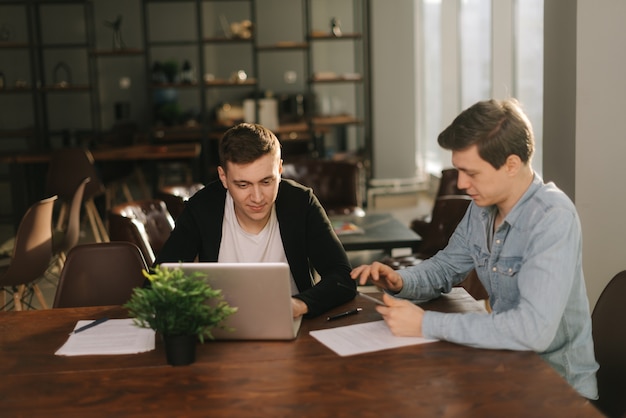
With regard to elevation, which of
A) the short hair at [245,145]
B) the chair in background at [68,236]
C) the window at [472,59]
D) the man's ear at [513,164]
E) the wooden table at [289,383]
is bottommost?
the chair in background at [68,236]

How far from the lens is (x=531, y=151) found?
2227 mm

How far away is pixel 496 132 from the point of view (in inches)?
85.9

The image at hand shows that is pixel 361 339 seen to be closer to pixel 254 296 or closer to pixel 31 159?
pixel 254 296

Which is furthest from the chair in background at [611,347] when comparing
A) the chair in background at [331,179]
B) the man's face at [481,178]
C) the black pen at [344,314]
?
the chair in background at [331,179]

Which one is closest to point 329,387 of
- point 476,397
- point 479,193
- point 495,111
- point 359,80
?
point 476,397

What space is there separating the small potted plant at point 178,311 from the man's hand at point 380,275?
1.74ft

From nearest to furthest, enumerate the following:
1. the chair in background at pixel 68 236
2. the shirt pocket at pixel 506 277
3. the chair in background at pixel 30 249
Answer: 1. the shirt pocket at pixel 506 277
2. the chair in background at pixel 30 249
3. the chair in background at pixel 68 236

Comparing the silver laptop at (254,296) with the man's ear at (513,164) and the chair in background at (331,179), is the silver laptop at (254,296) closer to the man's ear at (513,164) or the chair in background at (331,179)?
the man's ear at (513,164)

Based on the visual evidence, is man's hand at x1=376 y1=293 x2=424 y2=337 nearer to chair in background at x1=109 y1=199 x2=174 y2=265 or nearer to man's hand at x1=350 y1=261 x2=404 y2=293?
man's hand at x1=350 y1=261 x2=404 y2=293

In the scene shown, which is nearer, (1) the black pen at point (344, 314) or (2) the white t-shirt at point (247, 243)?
(1) the black pen at point (344, 314)

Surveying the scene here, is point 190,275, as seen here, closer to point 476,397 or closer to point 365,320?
point 365,320

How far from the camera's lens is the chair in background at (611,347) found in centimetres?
222

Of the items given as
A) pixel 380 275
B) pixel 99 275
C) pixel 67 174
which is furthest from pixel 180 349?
pixel 67 174

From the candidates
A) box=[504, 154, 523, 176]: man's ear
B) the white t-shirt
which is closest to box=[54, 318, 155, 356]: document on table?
the white t-shirt
